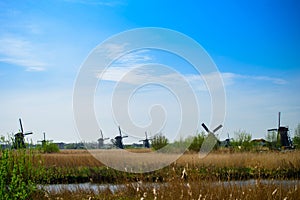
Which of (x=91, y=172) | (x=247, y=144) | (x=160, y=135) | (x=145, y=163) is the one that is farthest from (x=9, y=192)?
(x=247, y=144)

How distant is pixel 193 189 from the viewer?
8.73 metres

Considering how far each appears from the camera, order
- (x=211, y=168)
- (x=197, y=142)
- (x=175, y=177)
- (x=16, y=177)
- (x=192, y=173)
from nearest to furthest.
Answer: (x=175, y=177) → (x=16, y=177) → (x=192, y=173) → (x=211, y=168) → (x=197, y=142)

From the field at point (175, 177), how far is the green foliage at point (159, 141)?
847cm

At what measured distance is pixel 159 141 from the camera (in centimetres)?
3006

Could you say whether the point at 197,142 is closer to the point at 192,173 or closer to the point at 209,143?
the point at 209,143

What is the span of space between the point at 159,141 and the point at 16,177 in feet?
69.3

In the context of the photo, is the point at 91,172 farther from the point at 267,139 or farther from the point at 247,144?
the point at 267,139

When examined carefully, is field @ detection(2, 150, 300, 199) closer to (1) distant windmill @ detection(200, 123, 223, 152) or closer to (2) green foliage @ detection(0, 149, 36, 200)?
(2) green foliage @ detection(0, 149, 36, 200)

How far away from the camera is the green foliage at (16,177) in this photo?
815cm

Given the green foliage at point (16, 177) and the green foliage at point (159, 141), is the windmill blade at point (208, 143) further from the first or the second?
the green foliage at point (16, 177)

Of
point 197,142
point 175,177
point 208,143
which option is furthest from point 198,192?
point 208,143

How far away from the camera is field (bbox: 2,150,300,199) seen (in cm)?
865

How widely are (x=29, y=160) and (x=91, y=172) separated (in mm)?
8393

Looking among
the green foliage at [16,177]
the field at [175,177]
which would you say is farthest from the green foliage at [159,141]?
the green foliage at [16,177]
